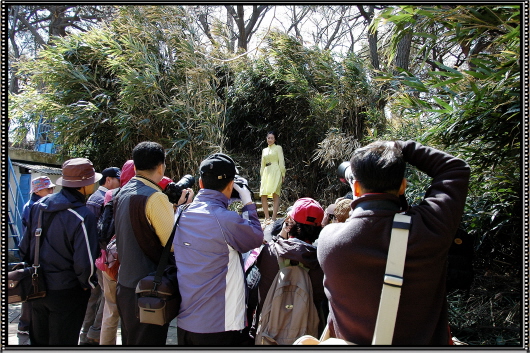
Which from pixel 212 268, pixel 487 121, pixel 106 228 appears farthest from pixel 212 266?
pixel 487 121

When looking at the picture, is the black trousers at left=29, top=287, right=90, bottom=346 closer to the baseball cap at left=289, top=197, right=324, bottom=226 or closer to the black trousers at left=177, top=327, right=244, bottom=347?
the black trousers at left=177, top=327, right=244, bottom=347

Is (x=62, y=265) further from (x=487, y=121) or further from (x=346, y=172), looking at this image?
(x=487, y=121)

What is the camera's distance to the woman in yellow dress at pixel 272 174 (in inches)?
302

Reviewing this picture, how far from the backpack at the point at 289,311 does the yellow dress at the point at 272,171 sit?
5357mm

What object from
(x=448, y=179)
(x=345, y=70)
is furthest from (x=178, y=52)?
(x=448, y=179)

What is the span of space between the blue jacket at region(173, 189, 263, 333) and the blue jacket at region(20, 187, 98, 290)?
83 centimetres

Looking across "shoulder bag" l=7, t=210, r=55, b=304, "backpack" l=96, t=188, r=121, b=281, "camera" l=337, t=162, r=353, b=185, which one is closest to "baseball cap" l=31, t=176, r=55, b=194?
"backpack" l=96, t=188, r=121, b=281

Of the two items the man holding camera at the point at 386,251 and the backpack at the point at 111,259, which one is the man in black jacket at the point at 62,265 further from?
the man holding camera at the point at 386,251

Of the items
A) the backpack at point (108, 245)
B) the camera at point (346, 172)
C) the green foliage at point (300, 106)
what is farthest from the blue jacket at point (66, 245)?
the green foliage at point (300, 106)

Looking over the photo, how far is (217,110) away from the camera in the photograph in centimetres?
905

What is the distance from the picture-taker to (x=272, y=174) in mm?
7715

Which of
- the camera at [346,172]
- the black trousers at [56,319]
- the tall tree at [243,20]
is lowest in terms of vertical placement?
the black trousers at [56,319]

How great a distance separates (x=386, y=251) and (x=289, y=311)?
99 cm

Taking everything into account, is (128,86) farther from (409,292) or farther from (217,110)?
(409,292)
